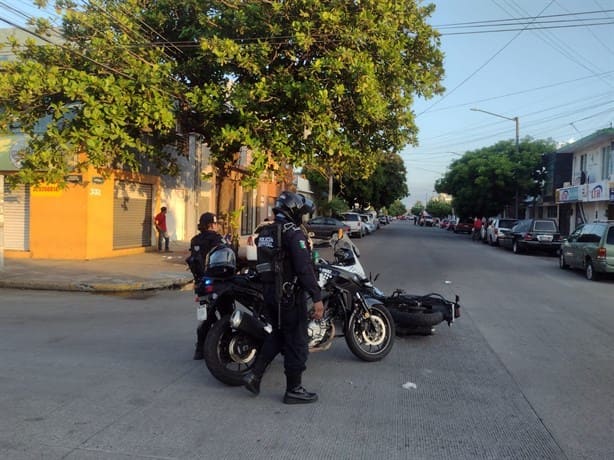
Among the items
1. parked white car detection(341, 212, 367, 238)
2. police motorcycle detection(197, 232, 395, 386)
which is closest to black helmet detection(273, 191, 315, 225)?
police motorcycle detection(197, 232, 395, 386)

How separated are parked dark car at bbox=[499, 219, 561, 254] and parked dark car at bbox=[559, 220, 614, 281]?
21.5ft

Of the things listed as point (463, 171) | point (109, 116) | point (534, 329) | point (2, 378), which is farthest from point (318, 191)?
point (2, 378)

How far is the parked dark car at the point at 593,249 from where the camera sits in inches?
554

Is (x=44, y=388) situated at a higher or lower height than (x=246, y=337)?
lower

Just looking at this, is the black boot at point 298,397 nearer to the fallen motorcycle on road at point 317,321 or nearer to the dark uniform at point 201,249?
the fallen motorcycle on road at point 317,321

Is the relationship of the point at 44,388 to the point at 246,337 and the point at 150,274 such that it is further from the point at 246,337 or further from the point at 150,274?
the point at 150,274

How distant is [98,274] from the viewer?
13.2 meters

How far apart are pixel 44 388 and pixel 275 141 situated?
8860mm

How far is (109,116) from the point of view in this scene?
11.4 metres

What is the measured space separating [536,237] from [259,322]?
20.9 metres

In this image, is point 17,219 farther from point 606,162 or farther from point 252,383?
point 606,162

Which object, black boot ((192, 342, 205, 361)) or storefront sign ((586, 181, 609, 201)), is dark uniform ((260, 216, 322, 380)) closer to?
black boot ((192, 342, 205, 361))

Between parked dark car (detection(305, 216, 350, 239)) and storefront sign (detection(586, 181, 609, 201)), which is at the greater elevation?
storefront sign (detection(586, 181, 609, 201))

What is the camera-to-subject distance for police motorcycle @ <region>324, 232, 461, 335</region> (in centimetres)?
→ 635
